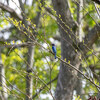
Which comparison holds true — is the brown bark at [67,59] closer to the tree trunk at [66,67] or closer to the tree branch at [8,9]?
the tree trunk at [66,67]

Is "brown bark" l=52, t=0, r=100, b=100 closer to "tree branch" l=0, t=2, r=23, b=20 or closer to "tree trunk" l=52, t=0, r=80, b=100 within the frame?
"tree trunk" l=52, t=0, r=80, b=100

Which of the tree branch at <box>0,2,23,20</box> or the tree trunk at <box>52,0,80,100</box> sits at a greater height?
the tree branch at <box>0,2,23,20</box>

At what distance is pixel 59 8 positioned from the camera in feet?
15.3

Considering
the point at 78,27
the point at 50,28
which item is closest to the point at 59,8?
the point at 78,27

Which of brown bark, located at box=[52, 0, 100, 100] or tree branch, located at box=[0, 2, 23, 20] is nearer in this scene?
brown bark, located at box=[52, 0, 100, 100]

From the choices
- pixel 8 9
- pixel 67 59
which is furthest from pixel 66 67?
pixel 8 9

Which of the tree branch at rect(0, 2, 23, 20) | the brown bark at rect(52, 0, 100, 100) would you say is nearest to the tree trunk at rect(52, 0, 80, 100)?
the brown bark at rect(52, 0, 100, 100)

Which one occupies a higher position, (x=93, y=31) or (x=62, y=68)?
(x=93, y=31)

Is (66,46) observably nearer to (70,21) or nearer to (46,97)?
(70,21)

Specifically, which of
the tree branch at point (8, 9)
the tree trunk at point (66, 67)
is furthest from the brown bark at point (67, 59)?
the tree branch at point (8, 9)

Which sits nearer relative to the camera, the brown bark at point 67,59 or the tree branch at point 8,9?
the brown bark at point 67,59

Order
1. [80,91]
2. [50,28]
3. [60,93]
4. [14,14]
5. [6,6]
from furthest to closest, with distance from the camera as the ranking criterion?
[50,28], [80,91], [14,14], [6,6], [60,93]

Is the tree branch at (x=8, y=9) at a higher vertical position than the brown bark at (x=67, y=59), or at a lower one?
higher

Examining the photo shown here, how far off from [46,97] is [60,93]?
553cm
